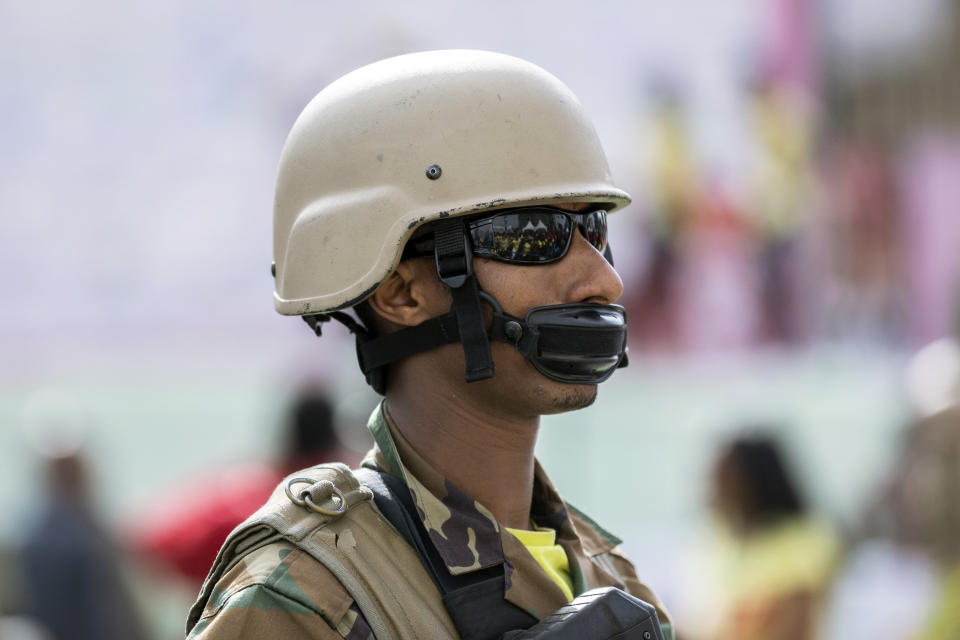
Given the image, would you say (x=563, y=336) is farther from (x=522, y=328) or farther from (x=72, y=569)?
(x=72, y=569)

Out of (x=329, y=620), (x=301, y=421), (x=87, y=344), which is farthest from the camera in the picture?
(x=87, y=344)

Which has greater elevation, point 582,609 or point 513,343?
point 513,343

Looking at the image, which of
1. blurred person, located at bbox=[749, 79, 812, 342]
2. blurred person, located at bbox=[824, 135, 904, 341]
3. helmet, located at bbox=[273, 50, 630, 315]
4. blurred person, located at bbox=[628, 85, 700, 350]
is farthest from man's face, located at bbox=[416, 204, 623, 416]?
blurred person, located at bbox=[824, 135, 904, 341]

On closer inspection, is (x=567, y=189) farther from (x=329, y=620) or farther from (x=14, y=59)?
(x=14, y=59)

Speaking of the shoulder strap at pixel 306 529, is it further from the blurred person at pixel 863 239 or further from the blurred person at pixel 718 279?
the blurred person at pixel 863 239

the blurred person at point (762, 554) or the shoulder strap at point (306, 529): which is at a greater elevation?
the shoulder strap at point (306, 529)

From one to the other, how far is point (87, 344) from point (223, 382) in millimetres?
868

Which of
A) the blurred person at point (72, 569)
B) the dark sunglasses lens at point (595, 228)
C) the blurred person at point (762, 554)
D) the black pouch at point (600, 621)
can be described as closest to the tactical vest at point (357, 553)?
the black pouch at point (600, 621)

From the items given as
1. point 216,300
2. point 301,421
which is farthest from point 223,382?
point 301,421

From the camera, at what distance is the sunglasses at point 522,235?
7.09 feet

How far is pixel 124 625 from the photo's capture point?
532cm

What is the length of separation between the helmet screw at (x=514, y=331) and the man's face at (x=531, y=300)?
0.08 ft

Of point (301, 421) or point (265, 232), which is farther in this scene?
point (265, 232)

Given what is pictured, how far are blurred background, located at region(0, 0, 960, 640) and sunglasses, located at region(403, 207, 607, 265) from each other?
3.62m
